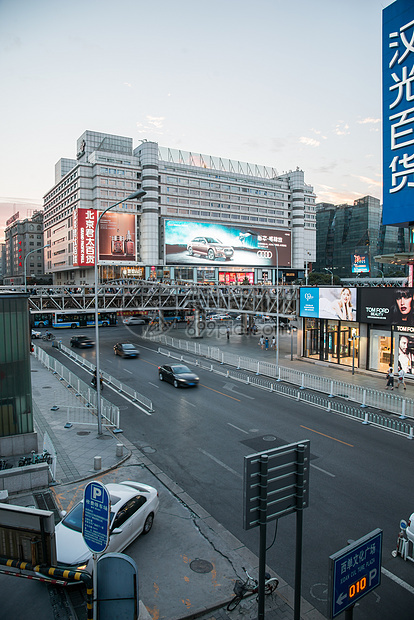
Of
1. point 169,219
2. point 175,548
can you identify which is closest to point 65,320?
point 169,219

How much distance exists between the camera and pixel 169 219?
88125 mm

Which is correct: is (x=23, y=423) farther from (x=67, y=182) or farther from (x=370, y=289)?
(x=67, y=182)

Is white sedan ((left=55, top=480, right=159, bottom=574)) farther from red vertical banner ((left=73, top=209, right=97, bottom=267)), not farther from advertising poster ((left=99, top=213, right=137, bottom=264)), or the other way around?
advertising poster ((left=99, top=213, right=137, bottom=264))

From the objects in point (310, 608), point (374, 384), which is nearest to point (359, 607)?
point (310, 608)

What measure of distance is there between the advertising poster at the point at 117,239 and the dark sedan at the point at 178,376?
2304 inches

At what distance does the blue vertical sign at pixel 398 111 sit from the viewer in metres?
28.1

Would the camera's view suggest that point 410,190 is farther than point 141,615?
Yes

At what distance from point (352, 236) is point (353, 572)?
152316mm

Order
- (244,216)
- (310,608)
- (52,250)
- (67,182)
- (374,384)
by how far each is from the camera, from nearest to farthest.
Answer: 1. (310,608)
2. (374,384)
3. (67,182)
4. (244,216)
5. (52,250)

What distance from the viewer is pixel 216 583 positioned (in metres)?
8.27

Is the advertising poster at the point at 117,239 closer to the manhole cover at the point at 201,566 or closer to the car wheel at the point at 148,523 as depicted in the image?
the car wheel at the point at 148,523

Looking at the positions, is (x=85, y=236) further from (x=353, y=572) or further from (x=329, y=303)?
(x=353, y=572)

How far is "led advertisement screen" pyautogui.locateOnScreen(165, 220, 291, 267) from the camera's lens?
8825 cm

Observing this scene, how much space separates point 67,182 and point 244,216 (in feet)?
139
